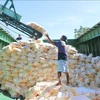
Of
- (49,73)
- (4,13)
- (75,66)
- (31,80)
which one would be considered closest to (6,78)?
(31,80)

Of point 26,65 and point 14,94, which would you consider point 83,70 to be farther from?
point 14,94

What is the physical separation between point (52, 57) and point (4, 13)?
2745mm

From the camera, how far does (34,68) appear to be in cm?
551

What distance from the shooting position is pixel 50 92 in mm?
3904

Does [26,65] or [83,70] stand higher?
[26,65]

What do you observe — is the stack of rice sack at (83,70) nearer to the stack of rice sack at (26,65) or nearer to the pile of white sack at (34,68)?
the pile of white sack at (34,68)

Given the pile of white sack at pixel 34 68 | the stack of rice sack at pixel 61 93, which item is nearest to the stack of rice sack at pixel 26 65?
the pile of white sack at pixel 34 68

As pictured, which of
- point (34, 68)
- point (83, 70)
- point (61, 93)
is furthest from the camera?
point (83, 70)

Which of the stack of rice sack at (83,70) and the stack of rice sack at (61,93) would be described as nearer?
the stack of rice sack at (61,93)

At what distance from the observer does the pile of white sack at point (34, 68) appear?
209 inches

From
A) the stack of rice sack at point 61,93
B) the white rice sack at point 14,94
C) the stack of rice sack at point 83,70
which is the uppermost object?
the stack of rice sack at point 83,70

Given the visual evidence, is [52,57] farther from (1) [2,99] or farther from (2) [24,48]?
(1) [2,99]

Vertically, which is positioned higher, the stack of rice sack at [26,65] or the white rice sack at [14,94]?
the stack of rice sack at [26,65]

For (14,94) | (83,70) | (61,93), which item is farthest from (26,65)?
(61,93)
